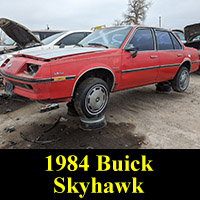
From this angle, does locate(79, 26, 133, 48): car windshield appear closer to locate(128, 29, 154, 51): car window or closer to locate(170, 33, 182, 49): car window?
locate(128, 29, 154, 51): car window

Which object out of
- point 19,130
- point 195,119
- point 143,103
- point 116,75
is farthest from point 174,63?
point 19,130

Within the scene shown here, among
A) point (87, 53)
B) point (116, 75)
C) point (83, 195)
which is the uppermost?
point (87, 53)

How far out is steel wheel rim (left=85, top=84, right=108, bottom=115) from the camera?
2.79 meters

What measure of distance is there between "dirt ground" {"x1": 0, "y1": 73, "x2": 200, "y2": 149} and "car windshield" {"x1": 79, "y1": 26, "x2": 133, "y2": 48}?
4.33ft

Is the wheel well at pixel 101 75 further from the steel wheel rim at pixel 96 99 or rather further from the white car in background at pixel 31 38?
the white car in background at pixel 31 38

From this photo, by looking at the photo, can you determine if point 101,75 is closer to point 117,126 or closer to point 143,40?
point 117,126

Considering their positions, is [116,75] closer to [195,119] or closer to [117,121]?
[117,121]

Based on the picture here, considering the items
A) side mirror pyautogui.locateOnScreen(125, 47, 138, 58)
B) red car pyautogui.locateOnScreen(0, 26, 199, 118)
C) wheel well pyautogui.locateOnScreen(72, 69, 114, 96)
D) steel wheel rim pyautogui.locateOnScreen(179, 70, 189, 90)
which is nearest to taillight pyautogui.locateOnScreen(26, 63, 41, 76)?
red car pyautogui.locateOnScreen(0, 26, 199, 118)

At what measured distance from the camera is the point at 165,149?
2475mm

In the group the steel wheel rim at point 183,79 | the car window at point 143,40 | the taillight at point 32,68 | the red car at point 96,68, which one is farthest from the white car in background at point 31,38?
the steel wheel rim at point 183,79

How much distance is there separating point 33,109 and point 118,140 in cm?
220

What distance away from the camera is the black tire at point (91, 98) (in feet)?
8.86

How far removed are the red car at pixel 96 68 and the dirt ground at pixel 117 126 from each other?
42cm

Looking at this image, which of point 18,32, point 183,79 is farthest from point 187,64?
point 18,32
